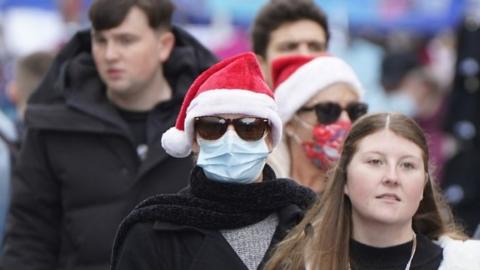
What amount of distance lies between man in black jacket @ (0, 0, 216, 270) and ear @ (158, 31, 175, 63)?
0.13ft

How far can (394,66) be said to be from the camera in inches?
596

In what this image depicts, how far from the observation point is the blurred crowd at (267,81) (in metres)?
7.16

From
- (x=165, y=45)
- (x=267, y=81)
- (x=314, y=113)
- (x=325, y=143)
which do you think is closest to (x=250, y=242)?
(x=325, y=143)

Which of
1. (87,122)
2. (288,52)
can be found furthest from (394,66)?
(87,122)

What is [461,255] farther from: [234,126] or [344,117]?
[344,117]

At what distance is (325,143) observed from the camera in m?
7.01

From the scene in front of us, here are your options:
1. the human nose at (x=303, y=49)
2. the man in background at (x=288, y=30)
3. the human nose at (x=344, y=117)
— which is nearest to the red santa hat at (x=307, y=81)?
the human nose at (x=344, y=117)

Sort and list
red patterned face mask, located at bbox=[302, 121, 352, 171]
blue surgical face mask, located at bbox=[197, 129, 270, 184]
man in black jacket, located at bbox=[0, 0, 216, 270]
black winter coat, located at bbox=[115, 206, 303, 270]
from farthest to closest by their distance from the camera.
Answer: man in black jacket, located at bbox=[0, 0, 216, 270] < red patterned face mask, located at bbox=[302, 121, 352, 171] < blue surgical face mask, located at bbox=[197, 129, 270, 184] < black winter coat, located at bbox=[115, 206, 303, 270]

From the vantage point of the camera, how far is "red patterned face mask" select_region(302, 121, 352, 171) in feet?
22.8

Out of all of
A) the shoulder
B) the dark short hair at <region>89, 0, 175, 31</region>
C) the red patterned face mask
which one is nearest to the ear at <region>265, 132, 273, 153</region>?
the shoulder

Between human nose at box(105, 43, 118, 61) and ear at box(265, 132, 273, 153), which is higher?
ear at box(265, 132, 273, 153)

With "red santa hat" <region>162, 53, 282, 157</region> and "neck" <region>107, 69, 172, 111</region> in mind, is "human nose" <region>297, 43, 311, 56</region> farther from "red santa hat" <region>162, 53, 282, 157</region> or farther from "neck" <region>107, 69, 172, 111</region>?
"red santa hat" <region>162, 53, 282, 157</region>

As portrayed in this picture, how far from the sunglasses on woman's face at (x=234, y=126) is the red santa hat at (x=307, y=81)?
1.67 m

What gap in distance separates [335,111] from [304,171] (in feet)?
1.05
